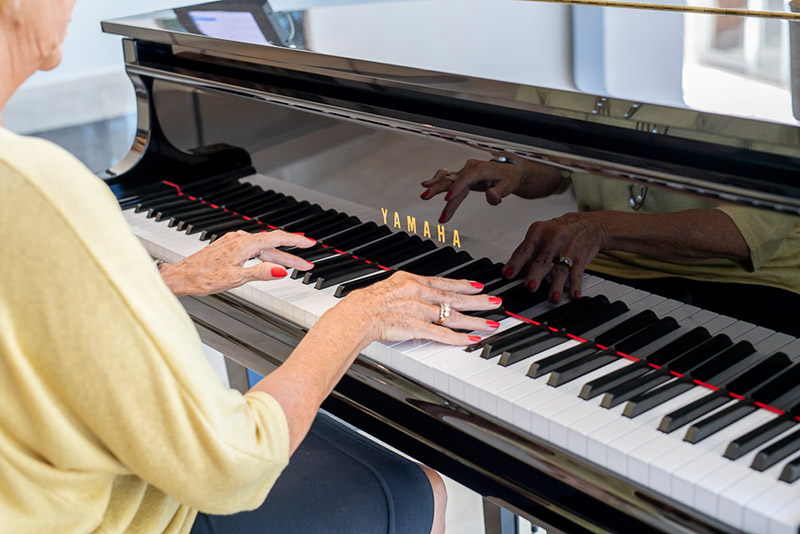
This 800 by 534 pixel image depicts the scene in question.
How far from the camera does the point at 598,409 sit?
44.1 inches

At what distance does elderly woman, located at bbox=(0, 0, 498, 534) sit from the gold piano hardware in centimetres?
38

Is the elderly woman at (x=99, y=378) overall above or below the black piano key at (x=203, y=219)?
above

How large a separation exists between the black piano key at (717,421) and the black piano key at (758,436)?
36 mm

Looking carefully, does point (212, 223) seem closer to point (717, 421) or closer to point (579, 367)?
point (579, 367)

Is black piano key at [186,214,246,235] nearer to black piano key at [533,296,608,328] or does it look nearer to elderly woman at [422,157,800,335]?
elderly woman at [422,157,800,335]

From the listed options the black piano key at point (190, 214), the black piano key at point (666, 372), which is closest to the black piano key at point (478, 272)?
the black piano key at point (666, 372)

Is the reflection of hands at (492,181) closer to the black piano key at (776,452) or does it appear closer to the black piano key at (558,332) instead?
the black piano key at (558,332)

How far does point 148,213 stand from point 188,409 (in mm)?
→ 1230

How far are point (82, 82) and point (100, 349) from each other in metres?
4.65

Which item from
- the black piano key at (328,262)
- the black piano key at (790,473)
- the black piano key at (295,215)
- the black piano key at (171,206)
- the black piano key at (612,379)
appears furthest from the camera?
the black piano key at (171,206)

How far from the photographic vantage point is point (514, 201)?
52.1 inches

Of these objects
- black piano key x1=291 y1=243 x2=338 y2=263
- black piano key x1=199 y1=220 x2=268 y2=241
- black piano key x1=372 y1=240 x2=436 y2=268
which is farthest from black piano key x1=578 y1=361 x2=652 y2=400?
black piano key x1=199 y1=220 x2=268 y2=241

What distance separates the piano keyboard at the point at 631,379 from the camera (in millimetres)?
976

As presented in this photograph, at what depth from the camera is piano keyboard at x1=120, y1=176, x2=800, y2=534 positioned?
0.98 m
